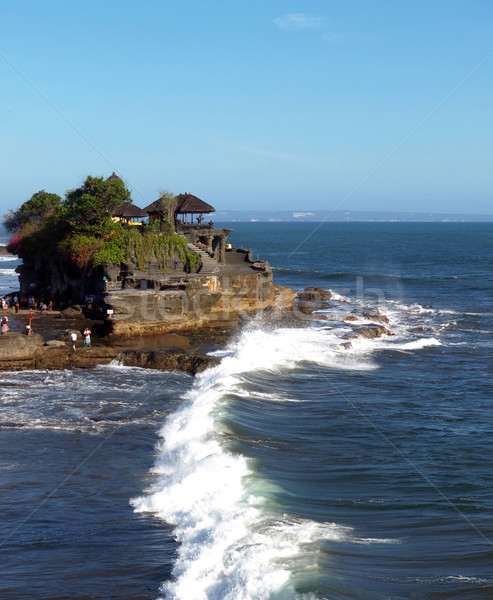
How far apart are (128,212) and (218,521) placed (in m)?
30.8

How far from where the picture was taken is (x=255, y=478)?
1423cm

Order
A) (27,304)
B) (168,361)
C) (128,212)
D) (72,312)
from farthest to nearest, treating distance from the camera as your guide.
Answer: (128,212), (27,304), (72,312), (168,361)

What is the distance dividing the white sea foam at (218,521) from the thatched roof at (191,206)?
23.3 metres

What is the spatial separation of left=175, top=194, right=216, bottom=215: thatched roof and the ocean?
1585 centimetres

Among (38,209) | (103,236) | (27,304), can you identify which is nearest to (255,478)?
(103,236)

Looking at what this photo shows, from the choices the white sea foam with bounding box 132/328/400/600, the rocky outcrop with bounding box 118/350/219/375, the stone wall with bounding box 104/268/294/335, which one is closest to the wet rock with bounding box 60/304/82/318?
the stone wall with bounding box 104/268/294/335

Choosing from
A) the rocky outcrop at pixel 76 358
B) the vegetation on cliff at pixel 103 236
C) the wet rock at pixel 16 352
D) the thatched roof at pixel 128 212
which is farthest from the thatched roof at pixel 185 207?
the wet rock at pixel 16 352

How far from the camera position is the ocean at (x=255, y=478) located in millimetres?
10312

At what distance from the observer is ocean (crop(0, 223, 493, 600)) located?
406 inches

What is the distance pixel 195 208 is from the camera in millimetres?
41938

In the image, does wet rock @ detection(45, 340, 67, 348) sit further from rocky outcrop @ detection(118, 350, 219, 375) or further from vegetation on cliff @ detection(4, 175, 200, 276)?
vegetation on cliff @ detection(4, 175, 200, 276)

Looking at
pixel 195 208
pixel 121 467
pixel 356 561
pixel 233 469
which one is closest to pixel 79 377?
pixel 121 467

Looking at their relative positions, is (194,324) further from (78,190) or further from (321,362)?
(78,190)

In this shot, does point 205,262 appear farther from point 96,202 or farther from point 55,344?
point 55,344
